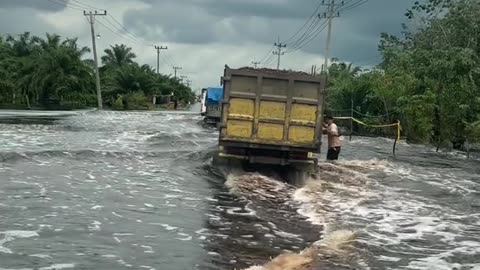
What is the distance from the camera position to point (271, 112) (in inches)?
580

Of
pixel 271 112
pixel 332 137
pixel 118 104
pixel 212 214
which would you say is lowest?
pixel 212 214

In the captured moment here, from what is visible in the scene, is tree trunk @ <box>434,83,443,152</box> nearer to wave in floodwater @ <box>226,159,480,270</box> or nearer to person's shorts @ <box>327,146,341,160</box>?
person's shorts @ <box>327,146,341,160</box>

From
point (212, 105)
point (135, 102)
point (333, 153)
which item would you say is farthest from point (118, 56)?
point (333, 153)

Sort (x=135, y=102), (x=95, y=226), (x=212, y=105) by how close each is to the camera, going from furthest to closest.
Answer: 1. (x=135, y=102)
2. (x=212, y=105)
3. (x=95, y=226)

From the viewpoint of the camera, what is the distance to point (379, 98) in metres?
38.8

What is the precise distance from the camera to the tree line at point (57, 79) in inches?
2450

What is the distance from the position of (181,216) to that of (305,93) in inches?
215

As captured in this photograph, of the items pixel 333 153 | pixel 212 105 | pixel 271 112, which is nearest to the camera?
pixel 271 112

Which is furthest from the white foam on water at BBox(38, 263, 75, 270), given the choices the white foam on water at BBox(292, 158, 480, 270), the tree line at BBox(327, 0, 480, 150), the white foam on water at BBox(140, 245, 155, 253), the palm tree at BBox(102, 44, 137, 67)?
the palm tree at BBox(102, 44, 137, 67)

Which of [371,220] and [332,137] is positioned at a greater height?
[332,137]

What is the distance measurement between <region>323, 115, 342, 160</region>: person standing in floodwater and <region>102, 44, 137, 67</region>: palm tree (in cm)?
7294

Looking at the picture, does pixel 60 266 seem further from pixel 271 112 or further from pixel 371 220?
pixel 271 112

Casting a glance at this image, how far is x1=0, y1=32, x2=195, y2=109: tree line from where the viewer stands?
6222cm

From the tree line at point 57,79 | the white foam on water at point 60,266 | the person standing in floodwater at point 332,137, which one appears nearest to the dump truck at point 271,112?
the person standing in floodwater at point 332,137
